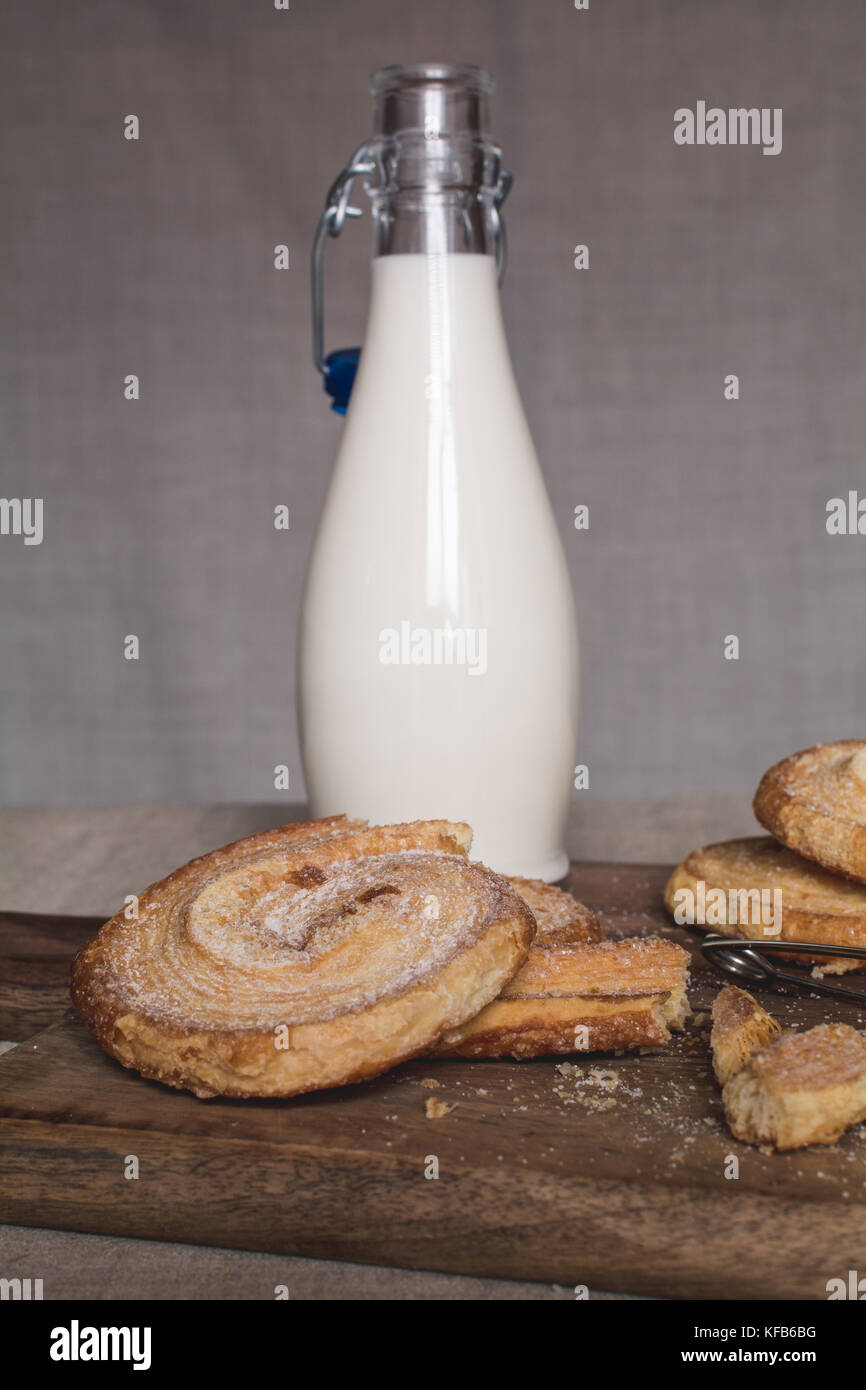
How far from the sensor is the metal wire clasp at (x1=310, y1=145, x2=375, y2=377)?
1.23 metres

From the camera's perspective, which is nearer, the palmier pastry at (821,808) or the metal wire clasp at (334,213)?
the palmier pastry at (821,808)

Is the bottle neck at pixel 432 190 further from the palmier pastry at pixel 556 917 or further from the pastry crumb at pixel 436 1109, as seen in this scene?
the pastry crumb at pixel 436 1109

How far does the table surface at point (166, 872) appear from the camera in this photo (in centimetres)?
72

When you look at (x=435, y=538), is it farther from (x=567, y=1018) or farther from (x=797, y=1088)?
(x=797, y=1088)

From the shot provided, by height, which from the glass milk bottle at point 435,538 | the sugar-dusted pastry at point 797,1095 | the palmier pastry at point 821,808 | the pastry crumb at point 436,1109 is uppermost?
the glass milk bottle at point 435,538

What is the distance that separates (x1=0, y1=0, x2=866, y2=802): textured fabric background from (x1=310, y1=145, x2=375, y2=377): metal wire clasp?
0.86 meters

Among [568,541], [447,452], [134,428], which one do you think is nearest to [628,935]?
[447,452]

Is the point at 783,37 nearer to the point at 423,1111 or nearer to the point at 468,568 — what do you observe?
the point at 468,568

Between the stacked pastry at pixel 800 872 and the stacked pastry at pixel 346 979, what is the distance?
17 centimetres

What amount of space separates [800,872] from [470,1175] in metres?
0.53

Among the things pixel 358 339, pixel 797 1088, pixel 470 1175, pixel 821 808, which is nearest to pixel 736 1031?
pixel 797 1088

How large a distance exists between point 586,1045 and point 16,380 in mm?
1802

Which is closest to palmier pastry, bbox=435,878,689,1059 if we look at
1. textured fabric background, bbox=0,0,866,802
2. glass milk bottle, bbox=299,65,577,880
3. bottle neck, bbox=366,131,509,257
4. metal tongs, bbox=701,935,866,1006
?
metal tongs, bbox=701,935,866,1006

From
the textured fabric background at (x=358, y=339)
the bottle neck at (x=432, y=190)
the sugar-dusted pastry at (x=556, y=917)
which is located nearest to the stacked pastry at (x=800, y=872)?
the sugar-dusted pastry at (x=556, y=917)
